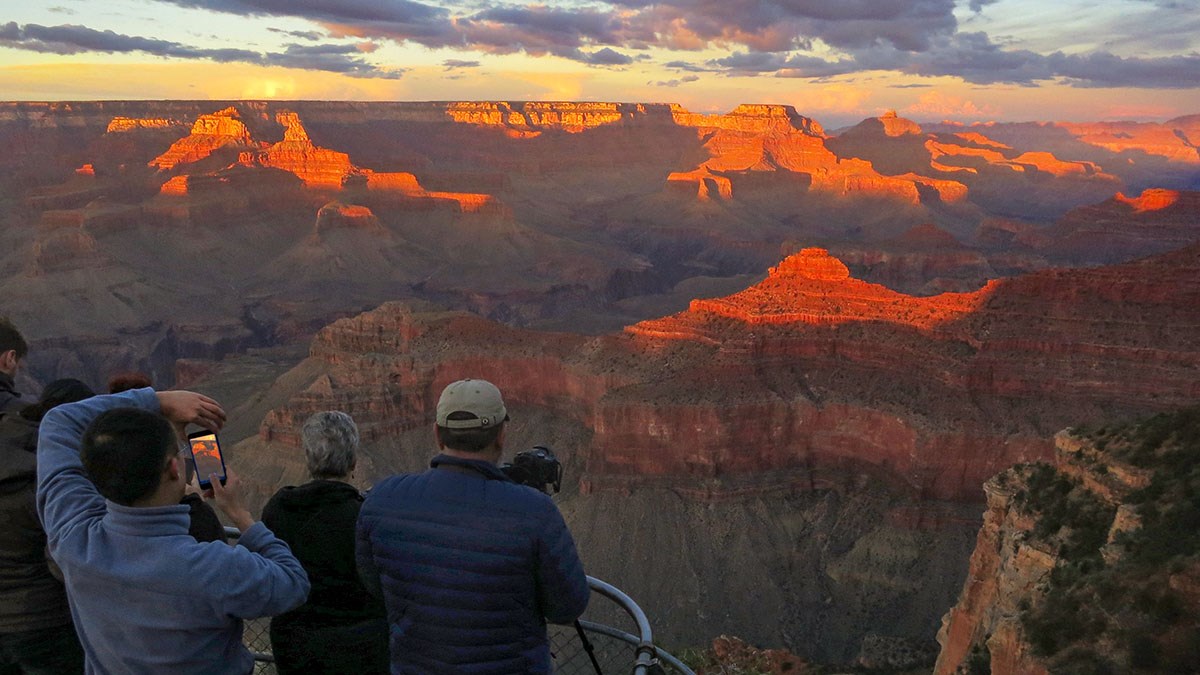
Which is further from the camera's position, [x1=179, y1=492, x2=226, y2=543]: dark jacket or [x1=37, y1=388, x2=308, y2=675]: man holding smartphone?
[x1=179, y1=492, x2=226, y2=543]: dark jacket

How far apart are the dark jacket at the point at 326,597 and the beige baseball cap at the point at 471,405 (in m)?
1.25

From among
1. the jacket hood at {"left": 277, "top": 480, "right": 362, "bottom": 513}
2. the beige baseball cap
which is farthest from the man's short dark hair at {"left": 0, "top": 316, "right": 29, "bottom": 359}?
the beige baseball cap

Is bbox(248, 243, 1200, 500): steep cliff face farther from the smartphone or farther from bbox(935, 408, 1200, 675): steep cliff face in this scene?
the smartphone

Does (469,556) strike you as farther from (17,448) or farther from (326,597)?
(17,448)

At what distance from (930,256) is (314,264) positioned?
251 feet

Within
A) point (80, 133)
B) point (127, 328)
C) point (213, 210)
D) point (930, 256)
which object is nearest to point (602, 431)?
point (930, 256)

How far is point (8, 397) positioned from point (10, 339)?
811 mm

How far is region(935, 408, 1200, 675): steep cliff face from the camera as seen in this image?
1228cm

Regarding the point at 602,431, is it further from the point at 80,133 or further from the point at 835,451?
the point at 80,133

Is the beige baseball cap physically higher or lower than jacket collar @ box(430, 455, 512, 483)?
higher

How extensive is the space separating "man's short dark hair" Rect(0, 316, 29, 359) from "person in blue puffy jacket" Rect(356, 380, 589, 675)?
4.20 meters

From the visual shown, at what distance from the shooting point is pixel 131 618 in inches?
206

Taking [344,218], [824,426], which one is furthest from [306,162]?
[824,426]

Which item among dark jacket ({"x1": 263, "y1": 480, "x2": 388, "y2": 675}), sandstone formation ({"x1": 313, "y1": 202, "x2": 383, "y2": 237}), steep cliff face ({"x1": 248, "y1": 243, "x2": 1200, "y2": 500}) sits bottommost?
sandstone formation ({"x1": 313, "y1": 202, "x2": 383, "y2": 237})
